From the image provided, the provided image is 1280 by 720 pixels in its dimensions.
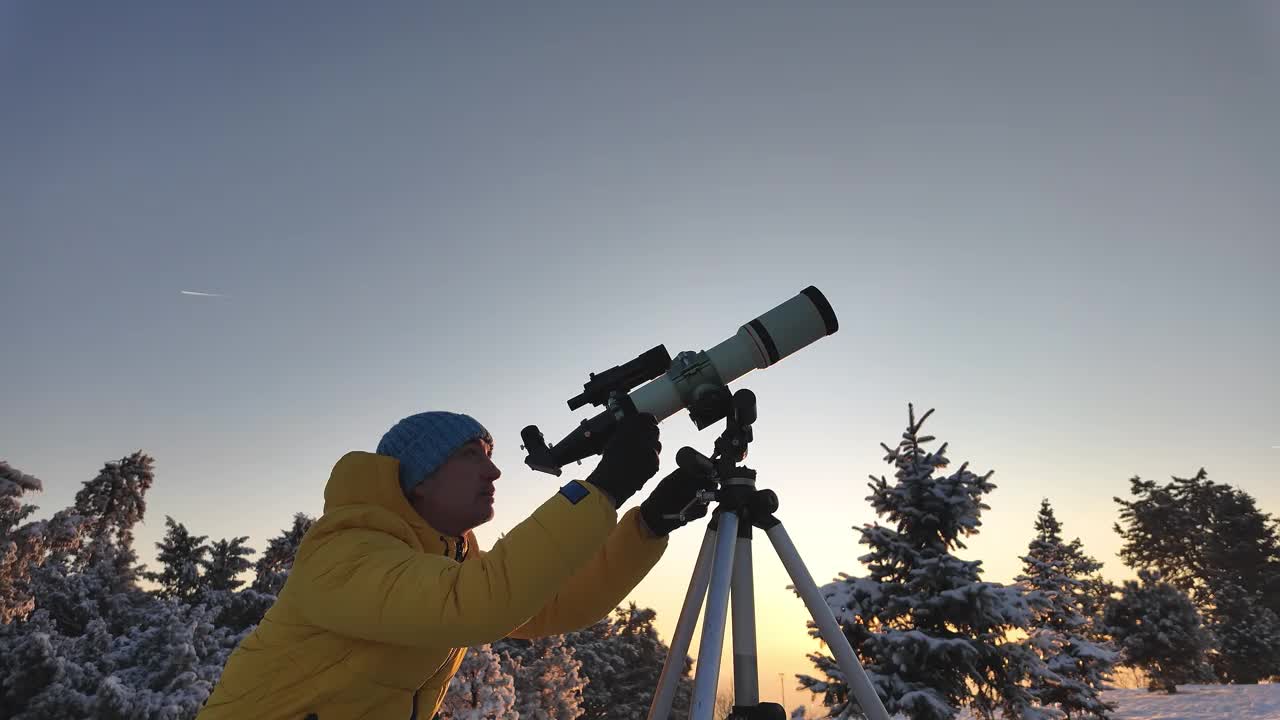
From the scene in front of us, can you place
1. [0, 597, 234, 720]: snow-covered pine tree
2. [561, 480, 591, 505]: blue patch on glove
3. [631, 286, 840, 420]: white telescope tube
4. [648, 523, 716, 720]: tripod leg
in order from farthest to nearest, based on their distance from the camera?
[0, 597, 234, 720]: snow-covered pine tree < [631, 286, 840, 420]: white telescope tube < [648, 523, 716, 720]: tripod leg < [561, 480, 591, 505]: blue patch on glove

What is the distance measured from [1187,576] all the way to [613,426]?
6207cm

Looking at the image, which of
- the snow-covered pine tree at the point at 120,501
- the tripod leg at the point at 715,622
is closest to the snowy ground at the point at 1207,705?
the tripod leg at the point at 715,622

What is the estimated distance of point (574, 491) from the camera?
2428mm

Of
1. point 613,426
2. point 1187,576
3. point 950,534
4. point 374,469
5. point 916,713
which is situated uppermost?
point 1187,576

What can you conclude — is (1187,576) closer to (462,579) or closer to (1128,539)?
(1128,539)

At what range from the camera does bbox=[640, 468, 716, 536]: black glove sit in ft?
11.2

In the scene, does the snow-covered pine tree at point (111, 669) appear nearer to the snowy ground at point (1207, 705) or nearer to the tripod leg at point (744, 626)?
the snowy ground at point (1207, 705)

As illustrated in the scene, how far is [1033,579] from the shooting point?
82.2ft

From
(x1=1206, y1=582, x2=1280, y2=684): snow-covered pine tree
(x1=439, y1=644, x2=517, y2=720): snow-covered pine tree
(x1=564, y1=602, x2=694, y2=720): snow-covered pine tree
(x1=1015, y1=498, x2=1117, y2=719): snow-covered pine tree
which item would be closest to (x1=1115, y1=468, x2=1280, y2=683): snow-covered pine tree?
(x1=1206, y1=582, x2=1280, y2=684): snow-covered pine tree

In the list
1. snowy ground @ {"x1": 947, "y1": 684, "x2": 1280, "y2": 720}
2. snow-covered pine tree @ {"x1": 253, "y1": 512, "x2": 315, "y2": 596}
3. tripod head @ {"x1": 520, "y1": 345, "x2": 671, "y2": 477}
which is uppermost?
snow-covered pine tree @ {"x1": 253, "y1": 512, "x2": 315, "y2": 596}

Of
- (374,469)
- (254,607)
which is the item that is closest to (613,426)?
(374,469)

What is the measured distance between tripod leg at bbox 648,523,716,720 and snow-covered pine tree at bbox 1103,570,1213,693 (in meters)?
35.8

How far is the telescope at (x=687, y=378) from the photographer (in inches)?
147

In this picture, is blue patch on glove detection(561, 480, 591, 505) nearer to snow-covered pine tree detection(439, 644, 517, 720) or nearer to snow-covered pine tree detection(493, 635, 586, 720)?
snow-covered pine tree detection(439, 644, 517, 720)
